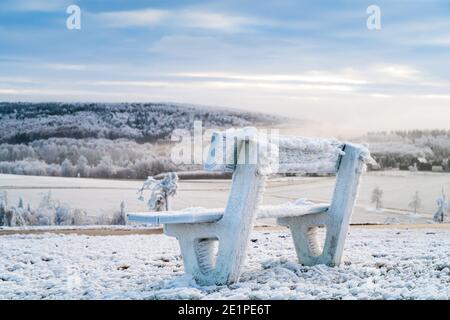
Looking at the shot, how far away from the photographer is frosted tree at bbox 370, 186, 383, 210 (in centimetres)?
1070

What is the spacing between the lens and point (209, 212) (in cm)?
453

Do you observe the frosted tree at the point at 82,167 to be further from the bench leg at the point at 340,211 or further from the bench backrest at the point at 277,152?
the bench backrest at the point at 277,152

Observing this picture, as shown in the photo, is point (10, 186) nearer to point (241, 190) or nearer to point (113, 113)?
point (113, 113)

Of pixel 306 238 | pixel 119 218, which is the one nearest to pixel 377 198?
pixel 119 218

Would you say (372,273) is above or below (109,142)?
below

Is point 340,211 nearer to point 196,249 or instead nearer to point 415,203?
point 196,249

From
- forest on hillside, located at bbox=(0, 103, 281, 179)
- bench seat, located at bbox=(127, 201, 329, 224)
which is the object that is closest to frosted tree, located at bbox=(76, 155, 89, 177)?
forest on hillside, located at bbox=(0, 103, 281, 179)

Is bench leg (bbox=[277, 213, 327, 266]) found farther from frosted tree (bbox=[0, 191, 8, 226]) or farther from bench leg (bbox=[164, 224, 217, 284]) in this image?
frosted tree (bbox=[0, 191, 8, 226])

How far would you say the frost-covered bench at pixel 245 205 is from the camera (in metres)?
4.36

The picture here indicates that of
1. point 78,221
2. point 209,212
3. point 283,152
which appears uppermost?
point 283,152

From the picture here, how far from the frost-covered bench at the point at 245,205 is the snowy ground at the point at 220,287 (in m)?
0.19

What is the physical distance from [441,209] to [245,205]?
22.7 feet
